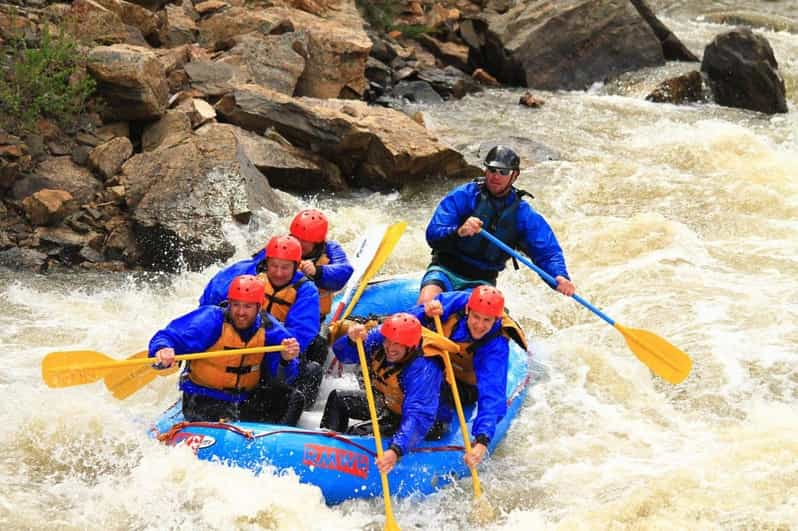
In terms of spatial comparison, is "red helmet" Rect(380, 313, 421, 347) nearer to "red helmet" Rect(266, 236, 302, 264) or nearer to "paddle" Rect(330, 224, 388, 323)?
"red helmet" Rect(266, 236, 302, 264)

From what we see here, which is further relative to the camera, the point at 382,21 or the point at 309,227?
Answer: the point at 382,21

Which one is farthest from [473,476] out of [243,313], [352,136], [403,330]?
[352,136]

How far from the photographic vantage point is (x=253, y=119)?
969cm

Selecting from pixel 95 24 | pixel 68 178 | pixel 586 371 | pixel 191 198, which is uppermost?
pixel 95 24

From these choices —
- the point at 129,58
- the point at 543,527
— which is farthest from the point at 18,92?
the point at 543,527

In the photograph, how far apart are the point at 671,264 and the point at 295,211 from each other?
3.33 m

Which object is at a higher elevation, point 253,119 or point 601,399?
point 253,119

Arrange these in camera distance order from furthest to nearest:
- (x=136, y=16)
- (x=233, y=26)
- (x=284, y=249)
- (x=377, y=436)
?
1. (x=233, y=26)
2. (x=136, y=16)
3. (x=284, y=249)
4. (x=377, y=436)

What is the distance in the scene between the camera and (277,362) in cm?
536

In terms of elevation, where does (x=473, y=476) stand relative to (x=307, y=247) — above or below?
below

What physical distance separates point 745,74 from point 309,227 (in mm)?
8766

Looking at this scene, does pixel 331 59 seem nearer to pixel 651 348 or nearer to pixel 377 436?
pixel 651 348

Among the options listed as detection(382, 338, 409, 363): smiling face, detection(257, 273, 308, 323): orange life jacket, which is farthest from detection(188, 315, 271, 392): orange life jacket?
detection(382, 338, 409, 363): smiling face

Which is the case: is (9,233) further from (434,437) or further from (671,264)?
(671,264)
